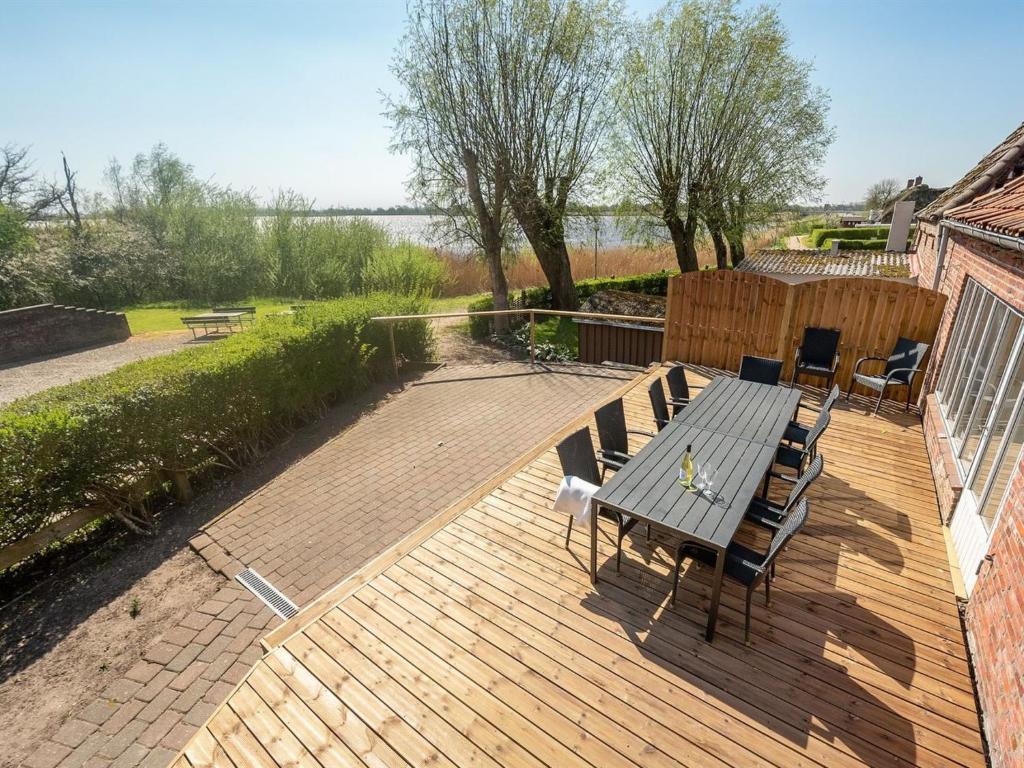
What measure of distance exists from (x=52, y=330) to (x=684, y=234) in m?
20.6

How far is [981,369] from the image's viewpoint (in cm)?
400

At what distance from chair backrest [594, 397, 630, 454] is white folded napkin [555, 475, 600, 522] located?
2.58ft

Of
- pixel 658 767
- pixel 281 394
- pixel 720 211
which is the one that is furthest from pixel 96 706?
pixel 720 211

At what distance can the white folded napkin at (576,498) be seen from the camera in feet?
10.6

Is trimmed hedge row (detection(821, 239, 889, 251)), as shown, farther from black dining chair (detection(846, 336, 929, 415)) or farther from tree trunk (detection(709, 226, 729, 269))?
black dining chair (detection(846, 336, 929, 415))

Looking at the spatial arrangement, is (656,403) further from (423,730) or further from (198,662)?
(198,662)

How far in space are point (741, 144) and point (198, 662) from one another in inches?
744

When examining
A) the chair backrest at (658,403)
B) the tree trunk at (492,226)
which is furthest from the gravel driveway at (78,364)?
the chair backrest at (658,403)

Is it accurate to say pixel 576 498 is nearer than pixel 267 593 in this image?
Yes

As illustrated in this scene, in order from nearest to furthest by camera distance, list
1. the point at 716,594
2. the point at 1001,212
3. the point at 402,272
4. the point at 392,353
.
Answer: the point at 716,594 < the point at 1001,212 < the point at 392,353 < the point at 402,272

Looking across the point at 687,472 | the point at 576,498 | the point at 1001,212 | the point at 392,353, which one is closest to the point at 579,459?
the point at 576,498

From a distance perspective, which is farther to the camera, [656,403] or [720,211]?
[720,211]

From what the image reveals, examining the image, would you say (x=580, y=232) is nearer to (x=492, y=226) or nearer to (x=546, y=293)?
(x=546, y=293)

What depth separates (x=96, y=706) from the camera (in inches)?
129
